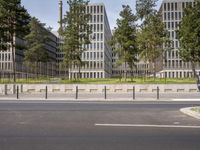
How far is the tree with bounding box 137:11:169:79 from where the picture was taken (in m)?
52.6

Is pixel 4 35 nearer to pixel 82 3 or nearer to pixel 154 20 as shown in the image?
pixel 82 3

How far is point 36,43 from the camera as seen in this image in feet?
287

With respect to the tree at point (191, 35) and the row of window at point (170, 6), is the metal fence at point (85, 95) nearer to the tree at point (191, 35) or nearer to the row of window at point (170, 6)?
the tree at point (191, 35)

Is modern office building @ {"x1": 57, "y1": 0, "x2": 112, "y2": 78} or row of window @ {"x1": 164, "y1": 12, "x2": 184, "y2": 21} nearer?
row of window @ {"x1": 164, "y1": 12, "x2": 184, "y2": 21}

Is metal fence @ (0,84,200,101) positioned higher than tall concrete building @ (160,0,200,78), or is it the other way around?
tall concrete building @ (160,0,200,78)

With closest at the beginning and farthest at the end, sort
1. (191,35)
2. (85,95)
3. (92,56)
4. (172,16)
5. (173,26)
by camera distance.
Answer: (85,95) < (191,35) < (172,16) < (173,26) < (92,56)

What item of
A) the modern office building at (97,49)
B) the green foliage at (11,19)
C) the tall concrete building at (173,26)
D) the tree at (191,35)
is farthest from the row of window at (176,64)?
the green foliage at (11,19)

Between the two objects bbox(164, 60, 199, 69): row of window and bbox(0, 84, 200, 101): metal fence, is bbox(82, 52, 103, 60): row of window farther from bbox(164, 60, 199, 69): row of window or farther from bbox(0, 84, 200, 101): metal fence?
bbox(0, 84, 200, 101): metal fence

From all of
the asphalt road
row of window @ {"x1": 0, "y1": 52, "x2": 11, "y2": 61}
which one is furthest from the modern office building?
the asphalt road

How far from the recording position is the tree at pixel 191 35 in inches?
1750

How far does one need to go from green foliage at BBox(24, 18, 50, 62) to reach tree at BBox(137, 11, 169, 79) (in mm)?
36674

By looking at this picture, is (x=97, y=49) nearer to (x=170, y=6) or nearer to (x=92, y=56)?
(x=92, y=56)

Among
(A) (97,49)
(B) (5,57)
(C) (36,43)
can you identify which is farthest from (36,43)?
(A) (97,49)

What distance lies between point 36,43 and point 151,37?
136 ft
